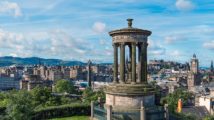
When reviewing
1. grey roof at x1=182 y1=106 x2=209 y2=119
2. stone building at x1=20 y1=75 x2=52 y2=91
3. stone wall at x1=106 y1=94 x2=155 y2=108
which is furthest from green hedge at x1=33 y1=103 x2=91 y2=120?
stone building at x1=20 y1=75 x2=52 y2=91

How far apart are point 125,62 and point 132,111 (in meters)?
3.01

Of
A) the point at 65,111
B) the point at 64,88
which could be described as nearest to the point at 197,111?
the point at 65,111

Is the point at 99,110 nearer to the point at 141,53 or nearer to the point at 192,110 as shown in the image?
the point at 141,53

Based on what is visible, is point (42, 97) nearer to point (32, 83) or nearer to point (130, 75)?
point (130, 75)

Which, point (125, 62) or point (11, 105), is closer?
point (125, 62)

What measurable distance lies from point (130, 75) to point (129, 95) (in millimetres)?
2217

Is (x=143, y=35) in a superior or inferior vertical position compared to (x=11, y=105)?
superior

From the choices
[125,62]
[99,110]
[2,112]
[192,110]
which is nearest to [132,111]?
[99,110]

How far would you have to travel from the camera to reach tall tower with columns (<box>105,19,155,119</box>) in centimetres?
1705

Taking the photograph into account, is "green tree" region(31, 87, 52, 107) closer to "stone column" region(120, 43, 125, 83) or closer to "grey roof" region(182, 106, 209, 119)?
"grey roof" region(182, 106, 209, 119)

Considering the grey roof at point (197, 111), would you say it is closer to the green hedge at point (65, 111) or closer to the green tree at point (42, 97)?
the green tree at point (42, 97)

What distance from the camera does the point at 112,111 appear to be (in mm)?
16859

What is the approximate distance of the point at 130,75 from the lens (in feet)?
62.3

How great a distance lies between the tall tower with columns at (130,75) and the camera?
1705 cm
